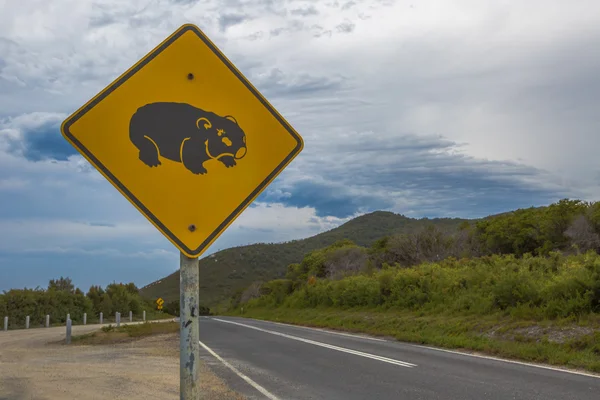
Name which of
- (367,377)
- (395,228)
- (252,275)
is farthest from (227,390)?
(395,228)

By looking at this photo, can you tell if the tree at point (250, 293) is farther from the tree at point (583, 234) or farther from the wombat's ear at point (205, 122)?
the wombat's ear at point (205, 122)

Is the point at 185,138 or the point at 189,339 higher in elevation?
the point at 185,138

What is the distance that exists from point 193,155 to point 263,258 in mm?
110353

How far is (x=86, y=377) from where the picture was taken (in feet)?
34.8

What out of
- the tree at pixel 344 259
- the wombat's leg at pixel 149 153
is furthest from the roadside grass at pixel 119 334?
the tree at pixel 344 259

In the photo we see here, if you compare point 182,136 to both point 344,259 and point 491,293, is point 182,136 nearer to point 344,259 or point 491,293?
point 491,293

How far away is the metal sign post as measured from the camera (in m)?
2.49

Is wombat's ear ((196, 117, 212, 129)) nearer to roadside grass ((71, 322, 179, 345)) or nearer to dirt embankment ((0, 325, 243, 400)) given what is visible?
dirt embankment ((0, 325, 243, 400))

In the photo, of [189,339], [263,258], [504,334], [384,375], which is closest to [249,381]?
[384,375]

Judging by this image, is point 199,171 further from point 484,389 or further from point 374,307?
point 374,307

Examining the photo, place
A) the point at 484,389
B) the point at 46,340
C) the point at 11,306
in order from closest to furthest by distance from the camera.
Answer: the point at 484,389 → the point at 46,340 → the point at 11,306

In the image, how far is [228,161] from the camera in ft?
8.86

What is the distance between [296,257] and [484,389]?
10390 cm

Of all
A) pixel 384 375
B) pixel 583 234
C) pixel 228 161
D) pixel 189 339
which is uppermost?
pixel 583 234
